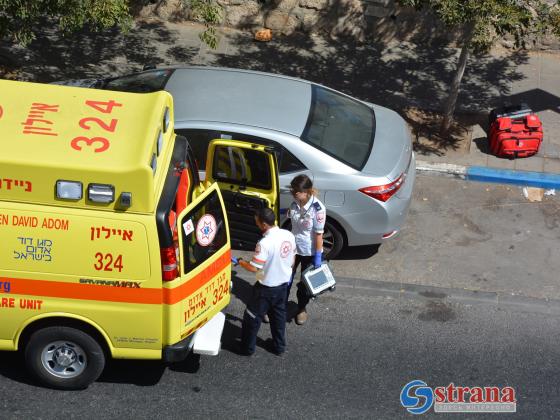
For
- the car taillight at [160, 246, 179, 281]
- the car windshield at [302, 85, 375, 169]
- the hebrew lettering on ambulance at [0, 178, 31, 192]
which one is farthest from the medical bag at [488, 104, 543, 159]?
the hebrew lettering on ambulance at [0, 178, 31, 192]

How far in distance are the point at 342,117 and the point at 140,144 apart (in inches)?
141

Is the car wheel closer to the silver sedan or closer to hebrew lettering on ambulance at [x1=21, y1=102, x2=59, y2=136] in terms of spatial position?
the silver sedan

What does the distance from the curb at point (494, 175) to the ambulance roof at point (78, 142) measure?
4945 mm

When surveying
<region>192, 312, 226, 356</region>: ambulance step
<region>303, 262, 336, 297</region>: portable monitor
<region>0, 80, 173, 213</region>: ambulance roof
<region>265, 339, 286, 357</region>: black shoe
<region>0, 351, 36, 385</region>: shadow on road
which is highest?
<region>0, 80, 173, 213</region>: ambulance roof

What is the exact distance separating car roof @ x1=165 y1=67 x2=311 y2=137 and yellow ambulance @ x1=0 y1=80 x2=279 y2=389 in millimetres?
1541

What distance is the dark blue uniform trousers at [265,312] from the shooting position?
7.32 meters

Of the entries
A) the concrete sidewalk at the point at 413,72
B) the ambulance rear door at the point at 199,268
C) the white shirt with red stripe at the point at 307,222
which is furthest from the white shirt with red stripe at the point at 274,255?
the concrete sidewalk at the point at 413,72

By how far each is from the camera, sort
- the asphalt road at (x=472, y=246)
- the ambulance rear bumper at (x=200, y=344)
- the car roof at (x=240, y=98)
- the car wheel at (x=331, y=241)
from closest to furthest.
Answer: the ambulance rear bumper at (x=200, y=344) → the car roof at (x=240, y=98) → the car wheel at (x=331, y=241) → the asphalt road at (x=472, y=246)

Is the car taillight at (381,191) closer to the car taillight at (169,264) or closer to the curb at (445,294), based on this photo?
the curb at (445,294)

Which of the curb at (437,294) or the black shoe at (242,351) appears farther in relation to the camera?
the curb at (437,294)

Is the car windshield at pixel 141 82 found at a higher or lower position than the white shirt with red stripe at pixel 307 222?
higher

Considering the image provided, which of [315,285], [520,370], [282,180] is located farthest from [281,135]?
[520,370]

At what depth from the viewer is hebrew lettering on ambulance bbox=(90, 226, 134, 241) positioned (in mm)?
6301

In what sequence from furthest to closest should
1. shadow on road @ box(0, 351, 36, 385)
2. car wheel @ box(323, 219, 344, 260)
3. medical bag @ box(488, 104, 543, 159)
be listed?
medical bag @ box(488, 104, 543, 159) → car wheel @ box(323, 219, 344, 260) → shadow on road @ box(0, 351, 36, 385)
